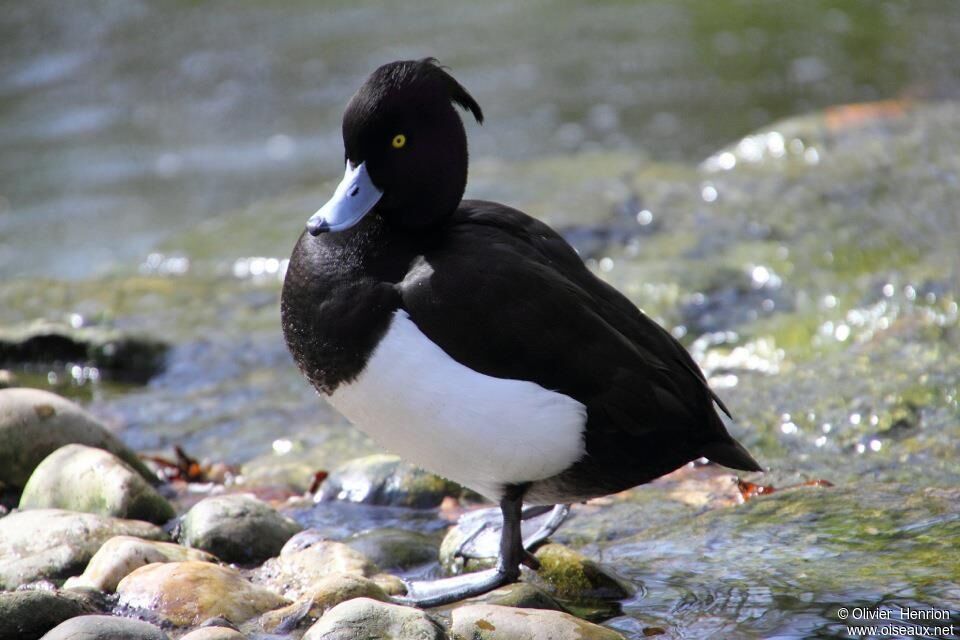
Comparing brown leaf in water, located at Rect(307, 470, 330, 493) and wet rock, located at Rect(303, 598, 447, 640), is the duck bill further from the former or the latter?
brown leaf in water, located at Rect(307, 470, 330, 493)

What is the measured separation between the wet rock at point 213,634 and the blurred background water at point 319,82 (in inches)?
246

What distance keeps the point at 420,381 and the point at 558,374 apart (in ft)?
1.26

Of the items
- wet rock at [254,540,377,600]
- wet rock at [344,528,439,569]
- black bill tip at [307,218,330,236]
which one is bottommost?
wet rock at [254,540,377,600]

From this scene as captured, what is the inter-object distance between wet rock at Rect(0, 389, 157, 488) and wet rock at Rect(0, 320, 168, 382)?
1567 millimetres

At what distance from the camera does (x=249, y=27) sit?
13.2 meters

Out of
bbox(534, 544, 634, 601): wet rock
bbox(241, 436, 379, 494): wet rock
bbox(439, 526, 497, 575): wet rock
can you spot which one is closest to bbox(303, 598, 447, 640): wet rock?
bbox(534, 544, 634, 601): wet rock

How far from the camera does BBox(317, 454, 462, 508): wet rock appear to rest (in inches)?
172

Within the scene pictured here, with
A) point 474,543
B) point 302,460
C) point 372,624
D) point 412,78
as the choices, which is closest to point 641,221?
point 302,460

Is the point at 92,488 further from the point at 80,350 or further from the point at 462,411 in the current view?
the point at 80,350

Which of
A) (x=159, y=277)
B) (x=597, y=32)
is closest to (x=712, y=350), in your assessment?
(x=159, y=277)

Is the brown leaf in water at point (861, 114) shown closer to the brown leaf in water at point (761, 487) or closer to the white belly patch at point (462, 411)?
the brown leaf in water at point (761, 487)

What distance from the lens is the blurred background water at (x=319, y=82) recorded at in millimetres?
10109

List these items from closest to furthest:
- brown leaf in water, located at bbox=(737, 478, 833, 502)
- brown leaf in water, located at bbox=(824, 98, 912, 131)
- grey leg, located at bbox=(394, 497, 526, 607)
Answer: grey leg, located at bbox=(394, 497, 526, 607), brown leaf in water, located at bbox=(737, 478, 833, 502), brown leaf in water, located at bbox=(824, 98, 912, 131)

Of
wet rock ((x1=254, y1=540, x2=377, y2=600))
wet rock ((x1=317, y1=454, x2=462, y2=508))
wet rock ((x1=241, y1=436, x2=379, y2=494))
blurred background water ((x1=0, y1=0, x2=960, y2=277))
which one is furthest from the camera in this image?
blurred background water ((x1=0, y1=0, x2=960, y2=277))
